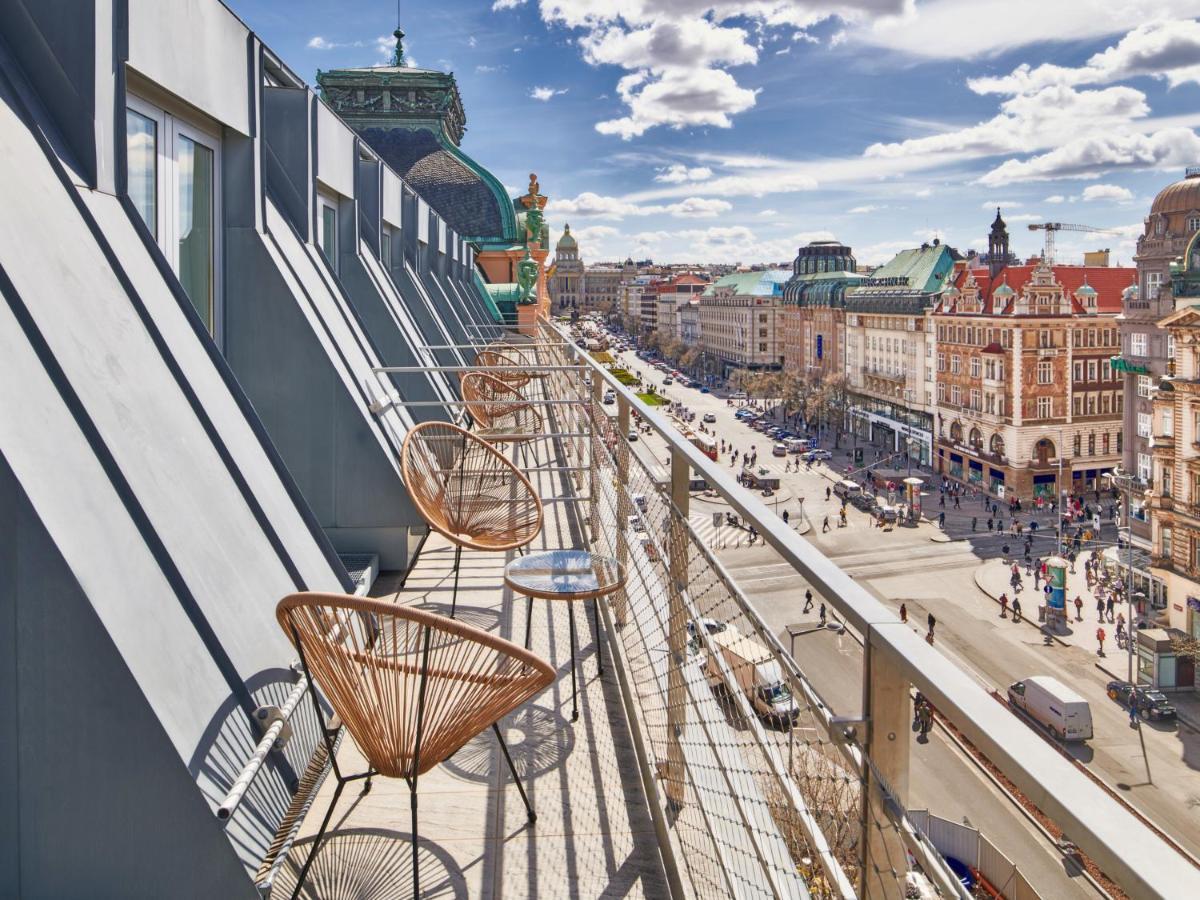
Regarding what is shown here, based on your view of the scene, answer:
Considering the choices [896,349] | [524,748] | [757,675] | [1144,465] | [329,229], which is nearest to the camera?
[757,675]

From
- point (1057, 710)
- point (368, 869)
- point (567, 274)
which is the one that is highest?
point (567, 274)

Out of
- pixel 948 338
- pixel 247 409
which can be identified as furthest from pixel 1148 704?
pixel 948 338

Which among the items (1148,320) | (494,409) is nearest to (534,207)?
(494,409)

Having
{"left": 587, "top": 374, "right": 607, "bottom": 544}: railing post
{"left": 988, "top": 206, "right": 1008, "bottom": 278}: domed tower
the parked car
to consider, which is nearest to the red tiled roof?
{"left": 988, "top": 206, "right": 1008, "bottom": 278}: domed tower

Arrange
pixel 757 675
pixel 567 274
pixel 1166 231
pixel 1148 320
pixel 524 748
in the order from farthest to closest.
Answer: pixel 567 274
pixel 1166 231
pixel 1148 320
pixel 524 748
pixel 757 675

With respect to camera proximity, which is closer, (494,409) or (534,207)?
(494,409)

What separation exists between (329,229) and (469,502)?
4.40m

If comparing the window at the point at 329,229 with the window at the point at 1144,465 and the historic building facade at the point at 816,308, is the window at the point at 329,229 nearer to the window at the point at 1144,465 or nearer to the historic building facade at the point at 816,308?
the window at the point at 1144,465

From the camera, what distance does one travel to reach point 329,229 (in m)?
8.58

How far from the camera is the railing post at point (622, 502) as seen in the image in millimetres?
4270

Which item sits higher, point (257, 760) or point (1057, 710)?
point (257, 760)

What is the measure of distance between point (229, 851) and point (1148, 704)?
26131 mm

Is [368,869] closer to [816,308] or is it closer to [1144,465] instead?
[1144,465]

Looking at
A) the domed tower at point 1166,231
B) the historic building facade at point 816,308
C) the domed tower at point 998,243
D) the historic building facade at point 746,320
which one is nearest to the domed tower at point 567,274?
the historic building facade at point 746,320
